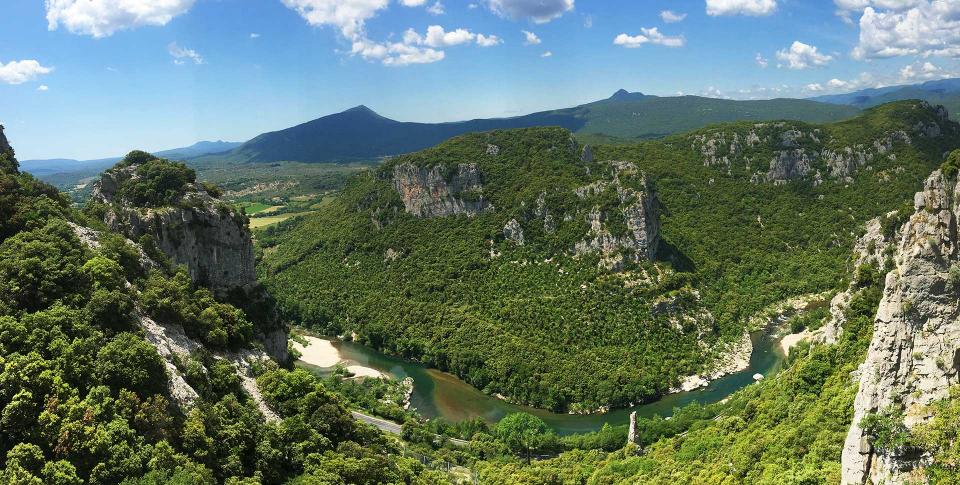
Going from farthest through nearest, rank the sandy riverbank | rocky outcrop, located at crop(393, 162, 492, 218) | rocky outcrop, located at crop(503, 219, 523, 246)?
rocky outcrop, located at crop(393, 162, 492, 218) → rocky outcrop, located at crop(503, 219, 523, 246) → the sandy riverbank

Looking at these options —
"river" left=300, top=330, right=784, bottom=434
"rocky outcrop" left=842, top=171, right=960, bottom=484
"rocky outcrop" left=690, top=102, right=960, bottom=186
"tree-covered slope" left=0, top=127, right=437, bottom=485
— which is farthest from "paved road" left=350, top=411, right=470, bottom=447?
"rocky outcrop" left=690, top=102, right=960, bottom=186

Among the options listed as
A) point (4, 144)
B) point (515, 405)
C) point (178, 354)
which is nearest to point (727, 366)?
point (515, 405)

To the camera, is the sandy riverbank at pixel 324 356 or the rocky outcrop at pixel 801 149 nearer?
the sandy riverbank at pixel 324 356

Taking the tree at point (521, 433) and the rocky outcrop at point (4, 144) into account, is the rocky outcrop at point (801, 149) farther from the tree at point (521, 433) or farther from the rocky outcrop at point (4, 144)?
the rocky outcrop at point (4, 144)

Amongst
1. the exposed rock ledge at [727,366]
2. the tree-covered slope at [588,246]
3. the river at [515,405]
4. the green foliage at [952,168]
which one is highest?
the green foliage at [952,168]

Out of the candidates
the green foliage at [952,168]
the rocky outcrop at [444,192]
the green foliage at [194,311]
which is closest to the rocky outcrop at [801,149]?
the rocky outcrop at [444,192]

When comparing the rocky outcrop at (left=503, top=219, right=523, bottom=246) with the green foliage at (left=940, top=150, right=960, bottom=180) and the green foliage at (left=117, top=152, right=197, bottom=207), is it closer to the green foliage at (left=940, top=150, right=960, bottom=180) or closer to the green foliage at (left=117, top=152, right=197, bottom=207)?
the green foliage at (left=117, top=152, right=197, bottom=207)
